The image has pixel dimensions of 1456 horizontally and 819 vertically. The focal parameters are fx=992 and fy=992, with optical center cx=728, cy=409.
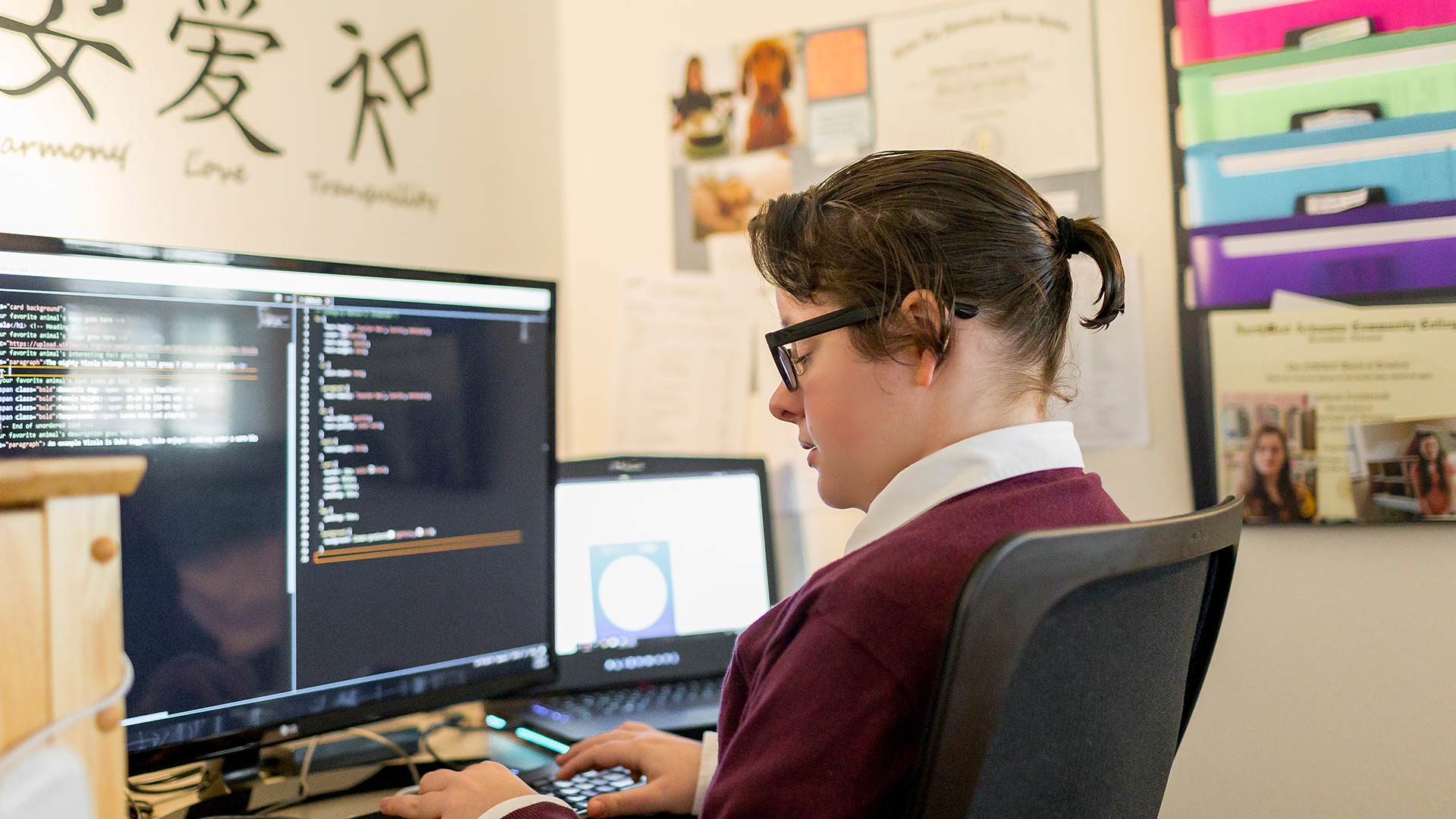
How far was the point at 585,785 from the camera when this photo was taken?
935 millimetres

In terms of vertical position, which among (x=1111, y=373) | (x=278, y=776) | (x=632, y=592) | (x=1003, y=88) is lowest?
(x=278, y=776)

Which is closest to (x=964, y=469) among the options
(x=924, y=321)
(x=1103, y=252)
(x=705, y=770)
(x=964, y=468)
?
(x=964, y=468)

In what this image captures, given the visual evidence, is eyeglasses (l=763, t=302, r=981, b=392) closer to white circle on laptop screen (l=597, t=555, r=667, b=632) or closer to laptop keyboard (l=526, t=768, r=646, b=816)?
laptop keyboard (l=526, t=768, r=646, b=816)

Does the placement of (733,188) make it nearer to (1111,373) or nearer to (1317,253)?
(1111,373)

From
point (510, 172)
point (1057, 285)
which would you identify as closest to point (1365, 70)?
point (1057, 285)

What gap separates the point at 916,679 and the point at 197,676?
620mm

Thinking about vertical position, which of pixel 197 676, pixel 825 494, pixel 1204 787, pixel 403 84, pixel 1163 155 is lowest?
pixel 1204 787

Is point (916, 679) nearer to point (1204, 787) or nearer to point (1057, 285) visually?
point (1057, 285)

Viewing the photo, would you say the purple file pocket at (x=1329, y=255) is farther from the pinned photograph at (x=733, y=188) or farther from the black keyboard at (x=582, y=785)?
the black keyboard at (x=582, y=785)

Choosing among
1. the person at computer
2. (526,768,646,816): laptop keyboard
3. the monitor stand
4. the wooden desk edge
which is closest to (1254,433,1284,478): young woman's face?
the person at computer

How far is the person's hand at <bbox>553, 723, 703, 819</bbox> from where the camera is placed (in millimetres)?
845

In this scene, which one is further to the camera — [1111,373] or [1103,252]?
[1111,373]

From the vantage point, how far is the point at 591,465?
1285 millimetres

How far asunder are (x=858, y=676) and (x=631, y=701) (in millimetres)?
684
